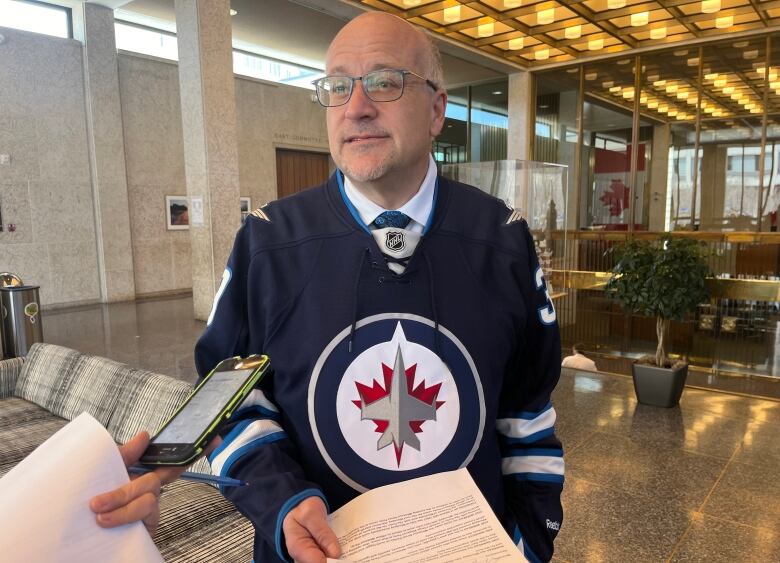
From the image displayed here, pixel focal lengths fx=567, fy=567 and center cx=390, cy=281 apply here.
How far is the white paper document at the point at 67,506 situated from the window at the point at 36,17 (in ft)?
36.0

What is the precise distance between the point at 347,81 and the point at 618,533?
105 inches

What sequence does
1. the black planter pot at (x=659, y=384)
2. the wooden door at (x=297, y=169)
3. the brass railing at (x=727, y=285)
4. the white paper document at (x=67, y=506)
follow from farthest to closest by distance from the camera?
the wooden door at (x=297, y=169), the brass railing at (x=727, y=285), the black planter pot at (x=659, y=384), the white paper document at (x=67, y=506)

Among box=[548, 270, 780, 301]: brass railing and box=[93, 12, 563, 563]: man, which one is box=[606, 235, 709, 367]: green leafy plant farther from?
box=[93, 12, 563, 563]: man

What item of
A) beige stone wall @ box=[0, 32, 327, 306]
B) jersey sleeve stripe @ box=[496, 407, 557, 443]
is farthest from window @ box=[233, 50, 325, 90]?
jersey sleeve stripe @ box=[496, 407, 557, 443]

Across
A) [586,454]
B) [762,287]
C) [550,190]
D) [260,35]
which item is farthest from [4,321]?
[260,35]

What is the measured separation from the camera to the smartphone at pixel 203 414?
790mm

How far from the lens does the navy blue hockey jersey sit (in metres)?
1.10

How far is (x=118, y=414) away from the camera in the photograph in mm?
3059

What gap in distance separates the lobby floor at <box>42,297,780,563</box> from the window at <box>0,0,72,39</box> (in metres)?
6.67

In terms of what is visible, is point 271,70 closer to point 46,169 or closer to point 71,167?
point 71,167

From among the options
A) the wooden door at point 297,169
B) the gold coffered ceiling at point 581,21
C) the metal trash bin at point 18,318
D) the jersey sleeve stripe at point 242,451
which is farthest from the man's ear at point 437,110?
the wooden door at point 297,169

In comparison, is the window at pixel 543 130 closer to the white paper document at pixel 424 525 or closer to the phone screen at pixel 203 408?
the white paper document at pixel 424 525

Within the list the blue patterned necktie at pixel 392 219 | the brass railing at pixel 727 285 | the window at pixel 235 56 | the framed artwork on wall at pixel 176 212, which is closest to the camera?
the blue patterned necktie at pixel 392 219

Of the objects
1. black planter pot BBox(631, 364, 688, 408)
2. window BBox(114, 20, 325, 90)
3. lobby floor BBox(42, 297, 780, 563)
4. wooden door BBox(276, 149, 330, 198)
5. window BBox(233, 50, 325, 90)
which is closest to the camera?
lobby floor BBox(42, 297, 780, 563)
